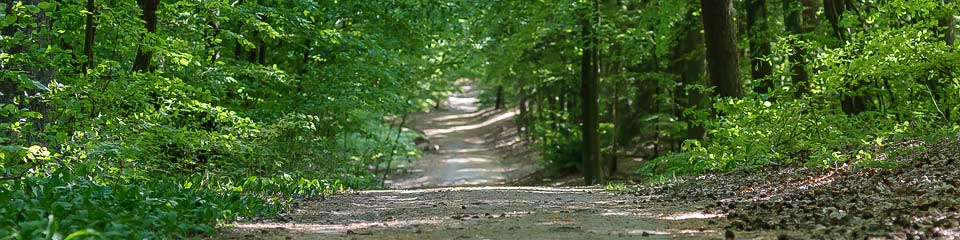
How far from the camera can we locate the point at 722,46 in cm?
1438

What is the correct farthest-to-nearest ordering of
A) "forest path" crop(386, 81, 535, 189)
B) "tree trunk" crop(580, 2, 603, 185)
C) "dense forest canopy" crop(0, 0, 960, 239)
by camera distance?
"forest path" crop(386, 81, 535, 189), "tree trunk" crop(580, 2, 603, 185), "dense forest canopy" crop(0, 0, 960, 239)

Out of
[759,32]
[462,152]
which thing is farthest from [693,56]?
[462,152]

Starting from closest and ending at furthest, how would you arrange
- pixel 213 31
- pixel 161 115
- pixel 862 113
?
pixel 161 115, pixel 862 113, pixel 213 31

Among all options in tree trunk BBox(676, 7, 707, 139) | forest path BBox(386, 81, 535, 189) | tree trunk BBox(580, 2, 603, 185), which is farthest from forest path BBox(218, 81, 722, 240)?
forest path BBox(386, 81, 535, 189)

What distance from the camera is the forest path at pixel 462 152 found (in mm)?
33906

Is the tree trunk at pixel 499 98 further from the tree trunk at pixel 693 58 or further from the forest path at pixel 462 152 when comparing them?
the tree trunk at pixel 693 58

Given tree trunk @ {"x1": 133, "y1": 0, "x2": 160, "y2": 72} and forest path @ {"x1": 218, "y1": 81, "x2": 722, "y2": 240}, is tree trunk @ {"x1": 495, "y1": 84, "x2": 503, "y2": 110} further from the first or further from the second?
forest path @ {"x1": 218, "y1": 81, "x2": 722, "y2": 240}

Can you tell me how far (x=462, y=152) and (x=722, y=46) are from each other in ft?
107

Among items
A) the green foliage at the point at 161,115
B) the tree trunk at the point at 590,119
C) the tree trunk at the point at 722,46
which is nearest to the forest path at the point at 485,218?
the green foliage at the point at 161,115

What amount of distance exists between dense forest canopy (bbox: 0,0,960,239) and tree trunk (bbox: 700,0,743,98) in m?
0.03

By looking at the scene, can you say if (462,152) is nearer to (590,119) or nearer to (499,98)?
(499,98)

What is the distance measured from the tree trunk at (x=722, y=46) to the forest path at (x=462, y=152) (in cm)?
970

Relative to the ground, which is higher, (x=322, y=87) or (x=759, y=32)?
(x=759, y=32)

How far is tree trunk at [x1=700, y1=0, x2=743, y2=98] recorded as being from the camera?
46.9ft
